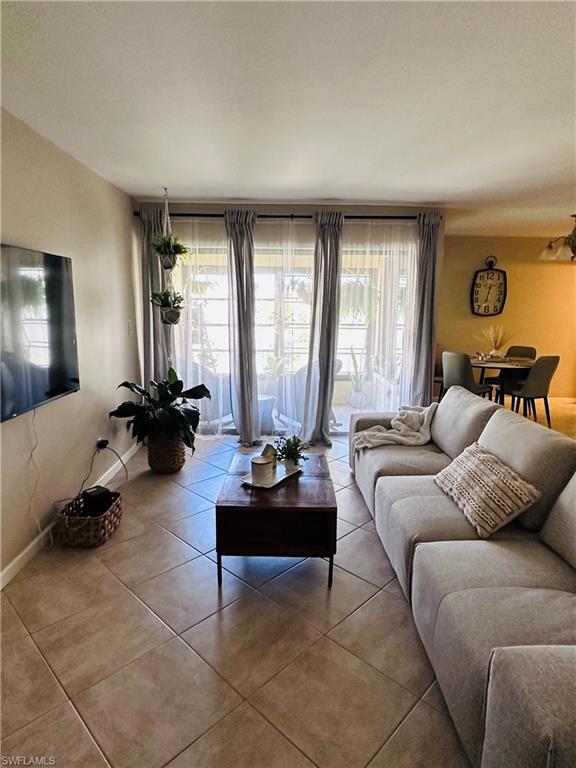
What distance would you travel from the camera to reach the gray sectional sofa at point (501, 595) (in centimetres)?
104

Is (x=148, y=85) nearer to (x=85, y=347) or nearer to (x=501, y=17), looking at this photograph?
(x=501, y=17)

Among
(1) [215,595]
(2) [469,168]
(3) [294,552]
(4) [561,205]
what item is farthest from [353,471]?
(4) [561,205]

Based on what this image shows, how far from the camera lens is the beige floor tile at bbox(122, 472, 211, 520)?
3.06 metres

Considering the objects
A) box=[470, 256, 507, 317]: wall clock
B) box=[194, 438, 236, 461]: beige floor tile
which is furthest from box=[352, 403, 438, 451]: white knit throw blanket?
box=[470, 256, 507, 317]: wall clock

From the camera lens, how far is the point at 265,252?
4352 millimetres

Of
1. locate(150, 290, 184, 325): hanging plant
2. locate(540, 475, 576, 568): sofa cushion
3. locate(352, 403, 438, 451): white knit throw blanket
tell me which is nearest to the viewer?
locate(540, 475, 576, 568): sofa cushion

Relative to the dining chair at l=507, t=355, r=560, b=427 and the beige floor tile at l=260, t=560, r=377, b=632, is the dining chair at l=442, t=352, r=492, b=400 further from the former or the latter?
the beige floor tile at l=260, t=560, r=377, b=632

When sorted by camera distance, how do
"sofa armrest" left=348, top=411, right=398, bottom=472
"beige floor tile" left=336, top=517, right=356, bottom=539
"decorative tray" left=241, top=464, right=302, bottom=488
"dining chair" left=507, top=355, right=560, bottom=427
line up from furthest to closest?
"dining chair" left=507, top=355, right=560, bottom=427
"sofa armrest" left=348, top=411, right=398, bottom=472
"beige floor tile" left=336, top=517, right=356, bottom=539
"decorative tray" left=241, top=464, right=302, bottom=488

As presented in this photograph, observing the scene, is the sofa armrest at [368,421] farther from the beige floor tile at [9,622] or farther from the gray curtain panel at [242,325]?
the beige floor tile at [9,622]

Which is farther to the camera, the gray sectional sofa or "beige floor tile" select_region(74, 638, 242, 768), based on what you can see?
"beige floor tile" select_region(74, 638, 242, 768)

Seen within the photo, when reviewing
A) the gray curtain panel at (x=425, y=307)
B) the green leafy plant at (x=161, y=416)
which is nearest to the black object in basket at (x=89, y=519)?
the green leafy plant at (x=161, y=416)

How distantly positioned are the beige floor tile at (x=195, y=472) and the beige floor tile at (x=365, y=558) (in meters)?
1.47

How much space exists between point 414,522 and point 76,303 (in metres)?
2.70

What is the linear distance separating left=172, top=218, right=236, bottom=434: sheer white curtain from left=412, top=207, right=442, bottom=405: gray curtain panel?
206 cm
